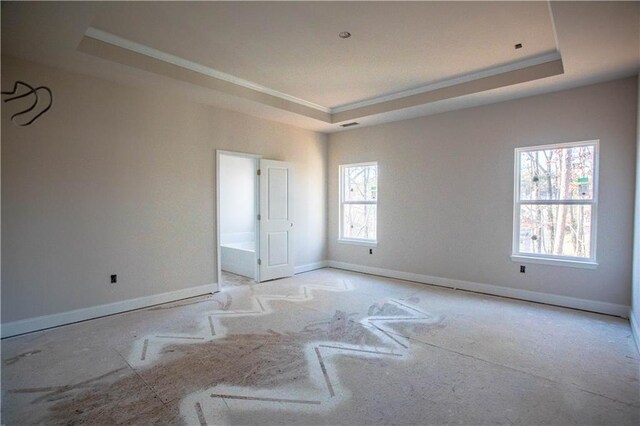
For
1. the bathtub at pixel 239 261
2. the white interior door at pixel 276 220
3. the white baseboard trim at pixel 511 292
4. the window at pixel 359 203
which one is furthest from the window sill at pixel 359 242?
the bathtub at pixel 239 261

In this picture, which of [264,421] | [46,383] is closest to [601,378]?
[264,421]

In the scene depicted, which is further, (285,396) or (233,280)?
(233,280)

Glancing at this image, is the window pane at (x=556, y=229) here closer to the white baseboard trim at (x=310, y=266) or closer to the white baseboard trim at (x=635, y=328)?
the white baseboard trim at (x=635, y=328)

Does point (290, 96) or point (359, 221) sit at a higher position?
point (290, 96)

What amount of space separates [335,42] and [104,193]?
3.00m

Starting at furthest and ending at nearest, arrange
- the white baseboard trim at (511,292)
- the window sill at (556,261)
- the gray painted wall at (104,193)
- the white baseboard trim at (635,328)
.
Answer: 1. the window sill at (556,261)
2. the white baseboard trim at (511,292)
3. the gray painted wall at (104,193)
4. the white baseboard trim at (635,328)

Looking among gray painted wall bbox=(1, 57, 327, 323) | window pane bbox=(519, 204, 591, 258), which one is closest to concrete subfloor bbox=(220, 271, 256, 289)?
gray painted wall bbox=(1, 57, 327, 323)

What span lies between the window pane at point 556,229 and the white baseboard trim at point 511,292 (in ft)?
1.80

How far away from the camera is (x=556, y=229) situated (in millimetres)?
4398

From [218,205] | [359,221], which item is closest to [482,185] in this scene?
[359,221]

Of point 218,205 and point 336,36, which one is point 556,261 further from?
point 218,205

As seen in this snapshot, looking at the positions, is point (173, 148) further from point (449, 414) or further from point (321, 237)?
point (449, 414)

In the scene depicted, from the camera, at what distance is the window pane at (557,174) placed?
416cm

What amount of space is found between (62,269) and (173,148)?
73.0 inches
